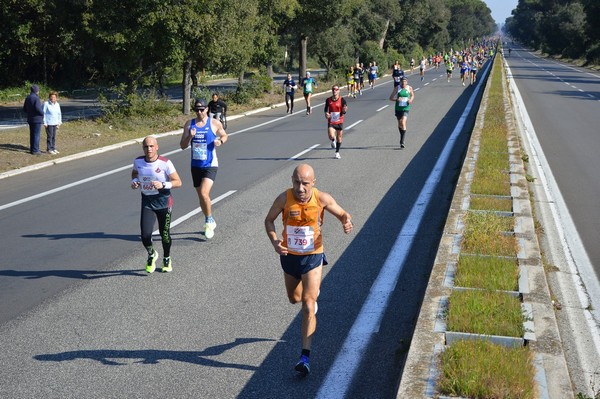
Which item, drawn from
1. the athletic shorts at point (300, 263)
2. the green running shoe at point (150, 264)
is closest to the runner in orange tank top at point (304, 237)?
the athletic shorts at point (300, 263)

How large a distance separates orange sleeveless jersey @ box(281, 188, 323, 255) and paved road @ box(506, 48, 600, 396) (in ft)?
7.50

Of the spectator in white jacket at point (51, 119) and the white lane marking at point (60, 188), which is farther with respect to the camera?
the spectator in white jacket at point (51, 119)

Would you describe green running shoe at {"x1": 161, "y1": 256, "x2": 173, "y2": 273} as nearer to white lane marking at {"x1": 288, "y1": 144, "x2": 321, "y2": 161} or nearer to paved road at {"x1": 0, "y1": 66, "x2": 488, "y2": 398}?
paved road at {"x1": 0, "y1": 66, "x2": 488, "y2": 398}

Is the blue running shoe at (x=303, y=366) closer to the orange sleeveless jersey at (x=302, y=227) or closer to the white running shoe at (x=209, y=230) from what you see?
the orange sleeveless jersey at (x=302, y=227)

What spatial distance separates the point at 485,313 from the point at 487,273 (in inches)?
43.3

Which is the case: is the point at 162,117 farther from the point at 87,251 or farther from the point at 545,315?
the point at 545,315

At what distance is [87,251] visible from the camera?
915 centimetres

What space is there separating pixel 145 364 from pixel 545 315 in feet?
11.1

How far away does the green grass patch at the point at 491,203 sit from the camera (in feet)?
31.5

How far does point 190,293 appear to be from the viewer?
734 centimetres

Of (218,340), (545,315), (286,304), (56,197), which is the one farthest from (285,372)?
(56,197)

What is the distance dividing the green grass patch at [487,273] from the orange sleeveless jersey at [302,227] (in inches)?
67.4

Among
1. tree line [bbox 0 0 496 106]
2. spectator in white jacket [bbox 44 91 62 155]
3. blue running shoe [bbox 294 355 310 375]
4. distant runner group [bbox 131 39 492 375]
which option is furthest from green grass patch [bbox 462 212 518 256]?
tree line [bbox 0 0 496 106]

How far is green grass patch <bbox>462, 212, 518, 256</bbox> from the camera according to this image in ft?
24.8
